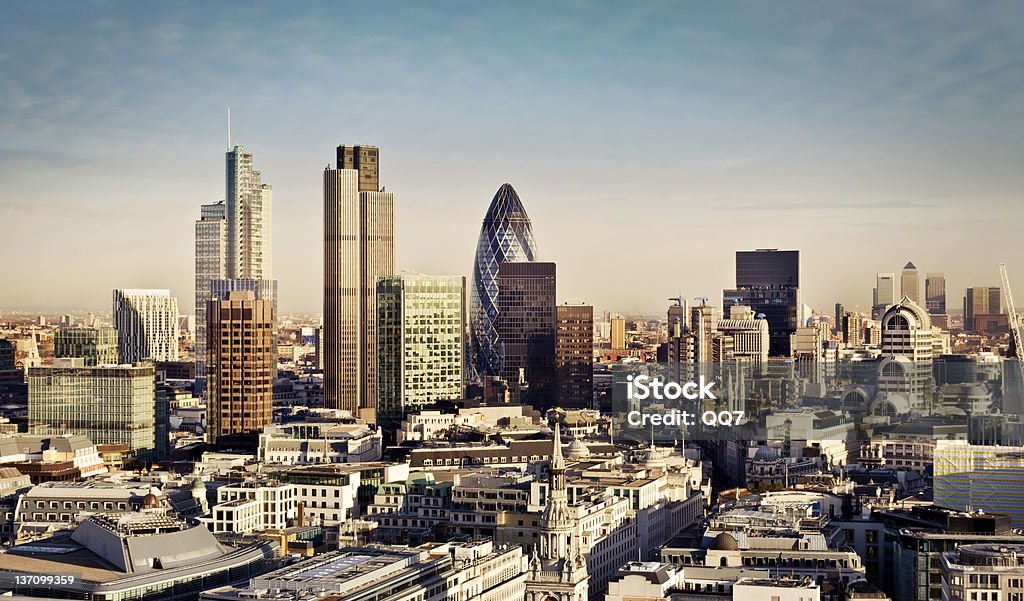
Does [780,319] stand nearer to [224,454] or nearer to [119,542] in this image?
[224,454]

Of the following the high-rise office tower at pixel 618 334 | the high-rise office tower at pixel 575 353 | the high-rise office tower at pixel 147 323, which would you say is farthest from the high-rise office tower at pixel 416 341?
the high-rise office tower at pixel 618 334

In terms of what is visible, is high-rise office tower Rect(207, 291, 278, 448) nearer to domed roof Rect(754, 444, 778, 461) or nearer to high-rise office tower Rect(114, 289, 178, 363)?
domed roof Rect(754, 444, 778, 461)

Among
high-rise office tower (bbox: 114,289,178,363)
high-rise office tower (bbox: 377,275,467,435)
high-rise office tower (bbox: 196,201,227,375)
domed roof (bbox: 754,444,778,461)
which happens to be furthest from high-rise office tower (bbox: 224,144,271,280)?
domed roof (bbox: 754,444,778,461)

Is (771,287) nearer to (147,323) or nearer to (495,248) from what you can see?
(495,248)

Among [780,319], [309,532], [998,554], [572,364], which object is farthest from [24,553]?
[780,319]

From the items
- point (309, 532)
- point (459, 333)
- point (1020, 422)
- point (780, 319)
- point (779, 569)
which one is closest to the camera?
point (779, 569)

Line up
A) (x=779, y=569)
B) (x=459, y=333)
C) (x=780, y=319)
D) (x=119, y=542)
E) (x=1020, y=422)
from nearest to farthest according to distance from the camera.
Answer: (x=119, y=542)
(x=779, y=569)
(x=1020, y=422)
(x=459, y=333)
(x=780, y=319)

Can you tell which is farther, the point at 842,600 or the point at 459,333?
the point at 459,333
